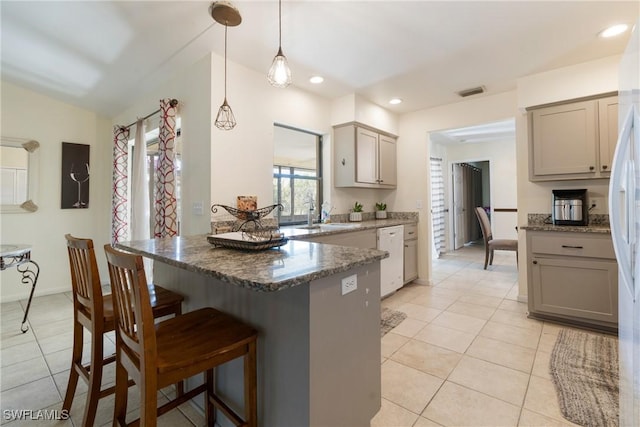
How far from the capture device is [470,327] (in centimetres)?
270

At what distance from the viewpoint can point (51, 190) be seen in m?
3.83

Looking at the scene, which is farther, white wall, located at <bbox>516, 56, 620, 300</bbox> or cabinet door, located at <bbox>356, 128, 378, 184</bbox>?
cabinet door, located at <bbox>356, 128, 378, 184</bbox>

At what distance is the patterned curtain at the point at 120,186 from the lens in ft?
12.3

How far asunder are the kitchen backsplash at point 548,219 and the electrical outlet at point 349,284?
2.99 m

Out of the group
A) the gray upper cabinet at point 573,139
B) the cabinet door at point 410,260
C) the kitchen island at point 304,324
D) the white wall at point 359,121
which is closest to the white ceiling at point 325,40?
the white wall at point 359,121

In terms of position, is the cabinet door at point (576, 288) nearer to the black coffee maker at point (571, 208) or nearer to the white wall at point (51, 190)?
the black coffee maker at point (571, 208)

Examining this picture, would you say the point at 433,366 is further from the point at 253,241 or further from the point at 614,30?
the point at 614,30

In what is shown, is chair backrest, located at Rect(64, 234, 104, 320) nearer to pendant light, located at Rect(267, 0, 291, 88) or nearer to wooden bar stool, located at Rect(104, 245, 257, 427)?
wooden bar stool, located at Rect(104, 245, 257, 427)

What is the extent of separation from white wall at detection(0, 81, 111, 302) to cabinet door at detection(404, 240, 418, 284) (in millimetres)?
4397

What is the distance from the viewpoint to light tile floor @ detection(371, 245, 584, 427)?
5.28ft

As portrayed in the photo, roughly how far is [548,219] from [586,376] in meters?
1.77

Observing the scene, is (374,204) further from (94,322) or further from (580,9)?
(94,322)

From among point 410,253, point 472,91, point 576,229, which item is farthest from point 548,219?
point 472,91

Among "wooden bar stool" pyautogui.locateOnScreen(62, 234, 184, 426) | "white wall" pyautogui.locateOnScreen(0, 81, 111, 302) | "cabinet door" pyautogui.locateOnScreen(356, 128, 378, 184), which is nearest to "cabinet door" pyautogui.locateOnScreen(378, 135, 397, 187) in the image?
"cabinet door" pyautogui.locateOnScreen(356, 128, 378, 184)
